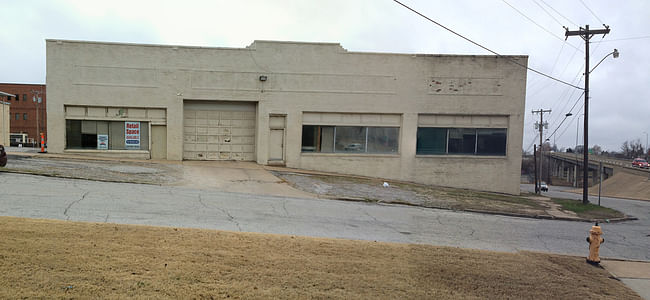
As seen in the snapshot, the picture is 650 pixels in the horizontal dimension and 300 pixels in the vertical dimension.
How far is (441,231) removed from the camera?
33.3ft

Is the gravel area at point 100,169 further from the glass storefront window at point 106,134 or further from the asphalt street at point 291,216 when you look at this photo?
the glass storefront window at point 106,134

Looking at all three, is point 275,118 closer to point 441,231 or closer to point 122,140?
point 122,140

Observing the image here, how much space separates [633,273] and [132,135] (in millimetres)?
21506

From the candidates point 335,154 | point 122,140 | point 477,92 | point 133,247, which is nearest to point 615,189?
point 477,92

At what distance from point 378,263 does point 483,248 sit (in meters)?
3.28

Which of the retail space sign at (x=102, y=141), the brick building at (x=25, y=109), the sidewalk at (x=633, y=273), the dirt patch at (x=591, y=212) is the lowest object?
the dirt patch at (x=591, y=212)

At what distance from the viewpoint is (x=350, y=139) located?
22531 millimetres

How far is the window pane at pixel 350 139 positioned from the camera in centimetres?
2248

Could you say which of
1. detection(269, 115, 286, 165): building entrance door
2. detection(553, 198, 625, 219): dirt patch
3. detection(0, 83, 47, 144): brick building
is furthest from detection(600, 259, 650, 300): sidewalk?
detection(0, 83, 47, 144): brick building

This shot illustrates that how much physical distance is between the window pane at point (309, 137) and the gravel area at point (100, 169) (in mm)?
6671

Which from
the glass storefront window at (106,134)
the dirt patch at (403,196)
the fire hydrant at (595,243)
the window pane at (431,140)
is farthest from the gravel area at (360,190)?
the glass storefront window at (106,134)

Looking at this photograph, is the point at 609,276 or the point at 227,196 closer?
the point at 609,276

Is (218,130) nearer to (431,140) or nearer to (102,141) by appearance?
(102,141)

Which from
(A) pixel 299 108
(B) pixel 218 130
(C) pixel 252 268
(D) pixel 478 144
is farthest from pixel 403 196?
(C) pixel 252 268
